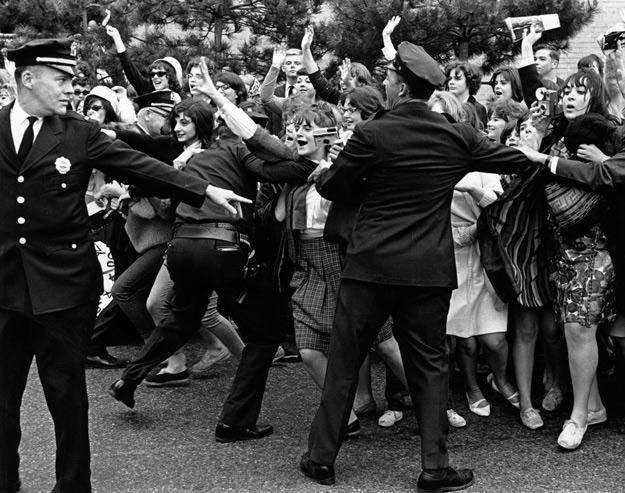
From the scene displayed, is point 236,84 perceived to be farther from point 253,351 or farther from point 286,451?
point 286,451

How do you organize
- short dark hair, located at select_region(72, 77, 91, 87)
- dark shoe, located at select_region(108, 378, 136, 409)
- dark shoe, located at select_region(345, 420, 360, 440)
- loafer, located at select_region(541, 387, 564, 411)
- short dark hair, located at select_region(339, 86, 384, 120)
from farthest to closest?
short dark hair, located at select_region(72, 77, 91, 87)
short dark hair, located at select_region(339, 86, 384, 120)
loafer, located at select_region(541, 387, 564, 411)
dark shoe, located at select_region(108, 378, 136, 409)
dark shoe, located at select_region(345, 420, 360, 440)

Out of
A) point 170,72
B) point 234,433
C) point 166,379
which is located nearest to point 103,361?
point 166,379

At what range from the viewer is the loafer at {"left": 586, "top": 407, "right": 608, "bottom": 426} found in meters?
4.83

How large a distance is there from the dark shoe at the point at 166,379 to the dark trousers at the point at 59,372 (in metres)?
1.84

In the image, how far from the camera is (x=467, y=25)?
26.2 ft

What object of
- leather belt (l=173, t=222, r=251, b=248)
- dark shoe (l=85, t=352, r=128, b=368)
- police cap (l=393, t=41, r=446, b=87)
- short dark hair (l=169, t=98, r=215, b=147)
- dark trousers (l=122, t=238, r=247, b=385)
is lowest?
dark shoe (l=85, t=352, r=128, b=368)

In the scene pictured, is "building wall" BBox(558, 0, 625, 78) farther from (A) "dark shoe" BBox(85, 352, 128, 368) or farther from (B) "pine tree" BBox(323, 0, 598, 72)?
(A) "dark shoe" BBox(85, 352, 128, 368)

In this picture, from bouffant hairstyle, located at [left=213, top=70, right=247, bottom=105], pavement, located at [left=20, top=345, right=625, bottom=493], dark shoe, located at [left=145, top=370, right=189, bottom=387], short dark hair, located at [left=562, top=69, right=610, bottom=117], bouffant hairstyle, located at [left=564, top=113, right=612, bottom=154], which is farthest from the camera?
bouffant hairstyle, located at [left=213, top=70, right=247, bottom=105]

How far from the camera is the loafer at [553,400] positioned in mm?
5098

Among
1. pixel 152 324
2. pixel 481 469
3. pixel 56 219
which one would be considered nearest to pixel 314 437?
pixel 481 469

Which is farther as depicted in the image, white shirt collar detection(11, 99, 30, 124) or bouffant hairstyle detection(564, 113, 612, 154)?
bouffant hairstyle detection(564, 113, 612, 154)

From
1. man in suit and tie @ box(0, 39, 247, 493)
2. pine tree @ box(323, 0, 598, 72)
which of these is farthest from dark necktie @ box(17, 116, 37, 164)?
pine tree @ box(323, 0, 598, 72)

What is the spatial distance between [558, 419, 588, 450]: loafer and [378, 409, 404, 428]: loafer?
887 mm

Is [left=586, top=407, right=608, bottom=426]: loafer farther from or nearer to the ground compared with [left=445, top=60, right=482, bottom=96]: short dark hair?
nearer to the ground
